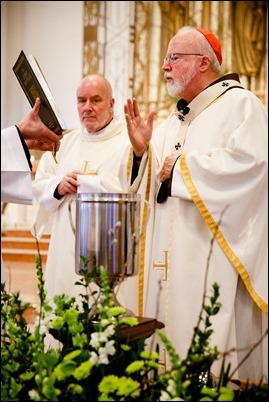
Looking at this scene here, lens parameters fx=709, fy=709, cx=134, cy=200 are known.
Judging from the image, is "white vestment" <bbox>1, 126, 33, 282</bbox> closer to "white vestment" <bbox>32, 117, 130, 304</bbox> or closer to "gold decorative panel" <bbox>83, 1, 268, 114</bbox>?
"white vestment" <bbox>32, 117, 130, 304</bbox>

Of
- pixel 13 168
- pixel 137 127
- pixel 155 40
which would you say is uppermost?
pixel 155 40

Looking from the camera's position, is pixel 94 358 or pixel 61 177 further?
pixel 61 177

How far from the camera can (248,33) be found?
11.3m

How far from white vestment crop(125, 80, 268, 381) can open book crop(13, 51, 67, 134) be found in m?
0.69

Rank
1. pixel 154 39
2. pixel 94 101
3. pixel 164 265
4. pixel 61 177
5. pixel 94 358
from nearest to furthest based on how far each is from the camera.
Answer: pixel 94 358 < pixel 164 265 < pixel 61 177 < pixel 94 101 < pixel 154 39

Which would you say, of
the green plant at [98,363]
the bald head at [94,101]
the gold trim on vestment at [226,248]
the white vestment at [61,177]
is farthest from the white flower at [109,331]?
the bald head at [94,101]

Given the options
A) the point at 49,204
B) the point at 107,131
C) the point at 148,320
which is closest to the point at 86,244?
the point at 148,320

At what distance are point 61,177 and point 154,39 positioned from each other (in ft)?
24.9

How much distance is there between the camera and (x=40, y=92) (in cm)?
325

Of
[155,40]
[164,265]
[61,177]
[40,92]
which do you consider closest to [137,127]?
[40,92]

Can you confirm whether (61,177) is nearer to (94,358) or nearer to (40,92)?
(40,92)

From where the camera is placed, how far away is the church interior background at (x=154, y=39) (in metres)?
11.3

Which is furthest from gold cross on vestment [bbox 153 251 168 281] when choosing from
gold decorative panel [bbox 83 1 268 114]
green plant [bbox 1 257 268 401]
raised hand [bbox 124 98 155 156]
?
gold decorative panel [bbox 83 1 268 114]

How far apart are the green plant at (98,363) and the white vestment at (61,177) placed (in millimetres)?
1423
